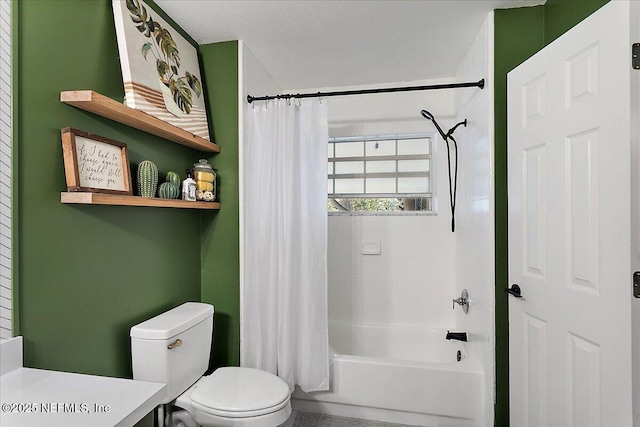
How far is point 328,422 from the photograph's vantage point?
2039 millimetres

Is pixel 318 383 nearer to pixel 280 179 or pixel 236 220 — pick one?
pixel 236 220

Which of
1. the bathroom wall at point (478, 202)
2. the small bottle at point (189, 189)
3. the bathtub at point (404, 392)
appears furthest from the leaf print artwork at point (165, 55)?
the bathtub at point (404, 392)

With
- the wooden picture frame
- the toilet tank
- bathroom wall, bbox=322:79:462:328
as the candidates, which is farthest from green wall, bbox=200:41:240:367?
bathroom wall, bbox=322:79:462:328

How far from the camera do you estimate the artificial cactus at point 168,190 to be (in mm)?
1670

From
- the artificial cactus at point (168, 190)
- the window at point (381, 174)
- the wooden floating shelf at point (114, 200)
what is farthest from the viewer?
the window at point (381, 174)

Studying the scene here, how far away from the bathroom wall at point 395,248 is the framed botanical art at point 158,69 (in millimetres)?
1236

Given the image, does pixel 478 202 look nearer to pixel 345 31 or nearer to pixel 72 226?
pixel 345 31

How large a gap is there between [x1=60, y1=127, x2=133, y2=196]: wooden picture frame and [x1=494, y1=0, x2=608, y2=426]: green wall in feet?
5.84

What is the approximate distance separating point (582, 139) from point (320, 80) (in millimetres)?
1868

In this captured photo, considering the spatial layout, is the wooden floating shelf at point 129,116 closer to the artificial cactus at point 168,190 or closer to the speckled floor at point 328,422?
the artificial cactus at point 168,190

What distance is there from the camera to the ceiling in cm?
172

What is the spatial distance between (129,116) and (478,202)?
1822mm

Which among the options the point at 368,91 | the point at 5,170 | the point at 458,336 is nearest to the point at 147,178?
the point at 5,170

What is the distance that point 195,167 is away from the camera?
77.3 inches
